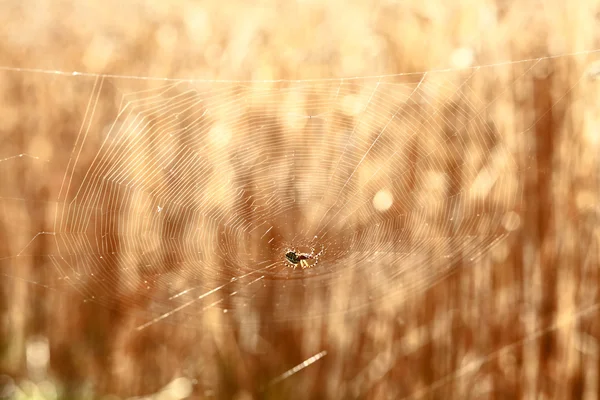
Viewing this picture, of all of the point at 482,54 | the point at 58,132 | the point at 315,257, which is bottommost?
the point at 315,257

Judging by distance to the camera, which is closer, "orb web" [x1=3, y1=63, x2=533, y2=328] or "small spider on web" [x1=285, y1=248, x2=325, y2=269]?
"orb web" [x1=3, y1=63, x2=533, y2=328]

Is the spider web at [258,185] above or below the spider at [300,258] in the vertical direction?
above

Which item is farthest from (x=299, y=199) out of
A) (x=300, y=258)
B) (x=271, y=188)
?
(x=300, y=258)

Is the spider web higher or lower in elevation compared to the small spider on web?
higher

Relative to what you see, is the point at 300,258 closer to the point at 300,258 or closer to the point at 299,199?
the point at 300,258

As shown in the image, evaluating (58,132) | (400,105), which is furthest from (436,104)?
(58,132)

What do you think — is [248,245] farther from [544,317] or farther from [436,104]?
[544,317]

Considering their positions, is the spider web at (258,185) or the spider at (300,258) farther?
the spider at (300,258)
